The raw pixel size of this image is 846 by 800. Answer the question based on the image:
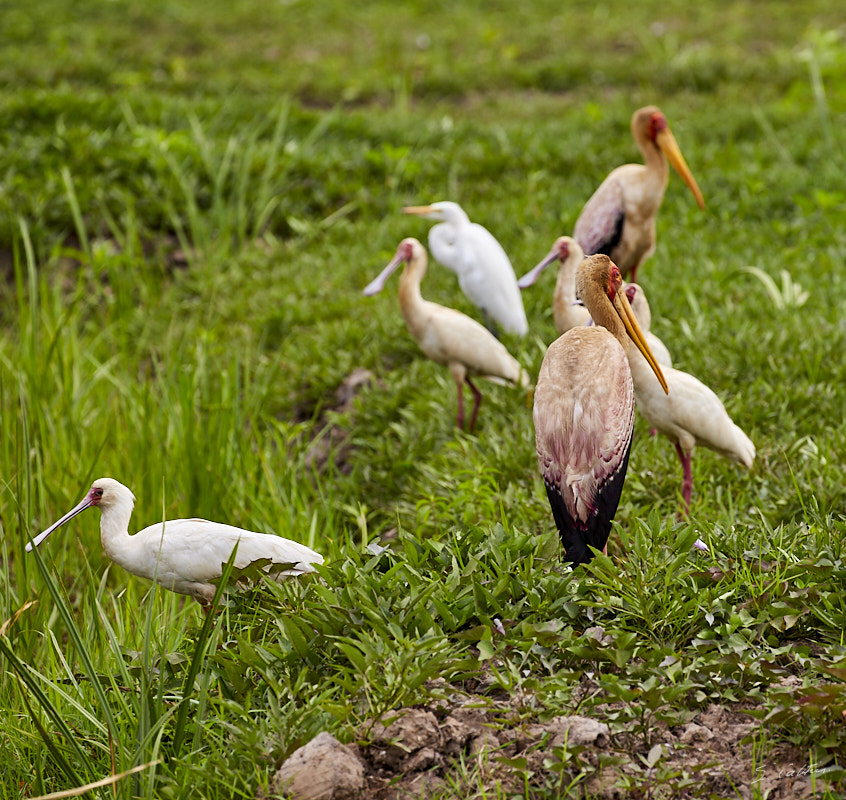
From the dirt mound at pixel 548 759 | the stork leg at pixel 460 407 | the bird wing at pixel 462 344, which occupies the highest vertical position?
the bird wing at pixel 462 344

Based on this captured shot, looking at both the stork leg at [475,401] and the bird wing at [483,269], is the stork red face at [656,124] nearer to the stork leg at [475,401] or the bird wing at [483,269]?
the bird wing at [483,269]

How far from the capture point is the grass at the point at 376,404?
2254 millimetres

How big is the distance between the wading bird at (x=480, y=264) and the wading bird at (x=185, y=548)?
2403 millimetres

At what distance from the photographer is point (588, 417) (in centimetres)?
241

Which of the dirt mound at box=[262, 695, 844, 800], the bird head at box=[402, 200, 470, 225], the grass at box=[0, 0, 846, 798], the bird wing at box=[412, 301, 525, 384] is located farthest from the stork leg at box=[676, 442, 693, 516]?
the bird head at box=[402, 200, 470, 225]

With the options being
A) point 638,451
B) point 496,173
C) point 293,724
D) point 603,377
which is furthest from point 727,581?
point 496,173

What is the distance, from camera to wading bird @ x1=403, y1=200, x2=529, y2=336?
4793 millimetres

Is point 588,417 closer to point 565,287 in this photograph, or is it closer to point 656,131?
point 565,287

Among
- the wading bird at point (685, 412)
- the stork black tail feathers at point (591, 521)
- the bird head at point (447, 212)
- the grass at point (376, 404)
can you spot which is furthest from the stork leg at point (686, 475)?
the bird head at point (447, 212)

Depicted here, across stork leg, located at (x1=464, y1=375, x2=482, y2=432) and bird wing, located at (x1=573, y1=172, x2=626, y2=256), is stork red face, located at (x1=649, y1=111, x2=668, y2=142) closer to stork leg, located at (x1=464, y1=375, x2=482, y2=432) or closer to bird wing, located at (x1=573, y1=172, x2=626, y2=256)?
bird wing, located at (x1=573, y1=172, x2=626, y2=256)

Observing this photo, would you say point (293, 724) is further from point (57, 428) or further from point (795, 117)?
point (795, 117)

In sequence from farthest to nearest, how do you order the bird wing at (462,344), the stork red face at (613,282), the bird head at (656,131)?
the bird head at (656,131) < the bird wing at (462,344) < the stork red face at (613,282)

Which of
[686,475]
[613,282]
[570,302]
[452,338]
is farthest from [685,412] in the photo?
[452,338]

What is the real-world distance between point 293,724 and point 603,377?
1.08 m
